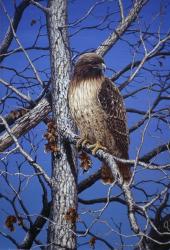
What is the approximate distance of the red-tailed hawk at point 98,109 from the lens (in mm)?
3422

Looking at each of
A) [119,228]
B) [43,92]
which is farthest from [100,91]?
[119,228]

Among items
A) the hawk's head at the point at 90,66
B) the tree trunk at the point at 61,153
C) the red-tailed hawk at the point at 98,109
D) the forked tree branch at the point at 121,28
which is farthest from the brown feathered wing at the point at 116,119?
the forked tree branch at the point at 121,28

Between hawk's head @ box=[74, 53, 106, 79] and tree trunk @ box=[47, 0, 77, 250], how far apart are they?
0.18m

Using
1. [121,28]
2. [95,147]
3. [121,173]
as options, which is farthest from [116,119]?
[121,28]

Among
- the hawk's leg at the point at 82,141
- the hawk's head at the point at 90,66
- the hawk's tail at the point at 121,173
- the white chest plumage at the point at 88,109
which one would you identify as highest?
the hawk's head at the point at 90,66

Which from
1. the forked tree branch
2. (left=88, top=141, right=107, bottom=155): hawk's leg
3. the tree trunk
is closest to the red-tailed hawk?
(left=88, top=141, right=107, bottom=155): hawk's leg

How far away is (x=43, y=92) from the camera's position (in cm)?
400

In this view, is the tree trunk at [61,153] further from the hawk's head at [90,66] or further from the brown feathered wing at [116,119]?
the brown feathered wing at [116,119]

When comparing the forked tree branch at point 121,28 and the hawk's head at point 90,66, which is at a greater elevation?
the forked tree branch at point 121,28

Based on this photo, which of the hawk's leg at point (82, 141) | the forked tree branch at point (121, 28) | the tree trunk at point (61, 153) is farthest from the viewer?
the forked tree branch at point (121, 28)

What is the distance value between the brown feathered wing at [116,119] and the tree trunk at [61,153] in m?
0.34

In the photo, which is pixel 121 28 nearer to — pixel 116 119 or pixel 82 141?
pixel 116 119

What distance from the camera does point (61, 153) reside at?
3.48m

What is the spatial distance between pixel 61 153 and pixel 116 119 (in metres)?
0.54
